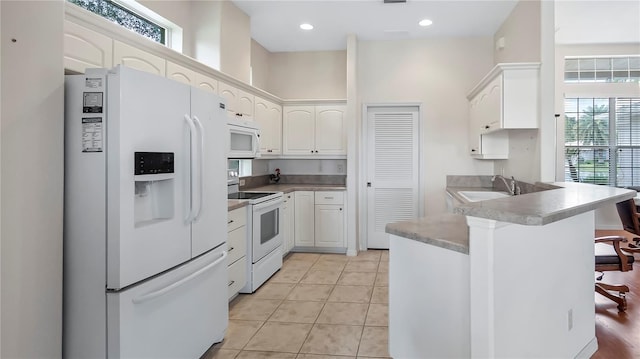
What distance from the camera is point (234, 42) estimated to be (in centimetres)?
400

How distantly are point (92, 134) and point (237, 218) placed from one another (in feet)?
5.41

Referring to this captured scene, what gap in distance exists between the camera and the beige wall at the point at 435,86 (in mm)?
4949

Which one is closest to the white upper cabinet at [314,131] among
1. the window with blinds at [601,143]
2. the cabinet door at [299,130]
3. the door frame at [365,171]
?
the cabinet door at [299,130]

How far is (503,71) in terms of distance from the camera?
10.9 ft

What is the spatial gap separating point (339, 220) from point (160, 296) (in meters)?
3.29

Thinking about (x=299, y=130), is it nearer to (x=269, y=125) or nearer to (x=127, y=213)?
(x=269, y=125)

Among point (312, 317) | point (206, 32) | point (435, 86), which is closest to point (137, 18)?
point (206, 32)

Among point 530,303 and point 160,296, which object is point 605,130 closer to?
point 530,303

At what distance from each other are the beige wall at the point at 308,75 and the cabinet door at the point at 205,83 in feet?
7.57

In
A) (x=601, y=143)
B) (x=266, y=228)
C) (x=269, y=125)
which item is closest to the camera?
(x=266, y=228)

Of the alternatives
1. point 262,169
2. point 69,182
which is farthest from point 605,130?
point 69,182

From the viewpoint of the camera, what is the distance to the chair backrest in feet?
13.3

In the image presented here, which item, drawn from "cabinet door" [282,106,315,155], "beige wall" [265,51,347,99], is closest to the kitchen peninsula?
"cabinet door" [282,106,315,155]

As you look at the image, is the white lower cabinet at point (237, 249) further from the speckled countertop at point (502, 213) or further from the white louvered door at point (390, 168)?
the white louvered door at point (390, 168)
